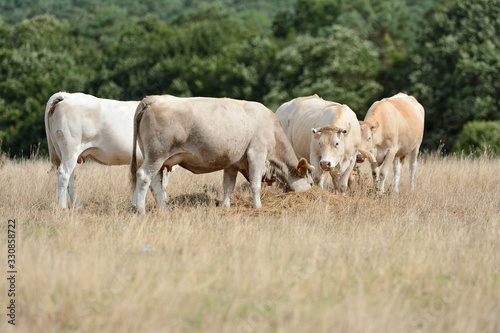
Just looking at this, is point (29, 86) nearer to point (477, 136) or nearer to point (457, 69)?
point (457, 69)

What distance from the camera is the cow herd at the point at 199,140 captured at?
9.35 meters

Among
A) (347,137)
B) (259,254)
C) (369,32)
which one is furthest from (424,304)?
(369,32)

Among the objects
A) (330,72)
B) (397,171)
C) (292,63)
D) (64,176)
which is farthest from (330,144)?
(292,63)

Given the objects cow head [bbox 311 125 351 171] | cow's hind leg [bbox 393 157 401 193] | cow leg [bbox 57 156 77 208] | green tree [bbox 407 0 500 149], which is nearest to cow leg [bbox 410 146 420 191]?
cow's hind leg [bbox 393 157 401 193]

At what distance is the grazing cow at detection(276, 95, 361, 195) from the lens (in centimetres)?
1080

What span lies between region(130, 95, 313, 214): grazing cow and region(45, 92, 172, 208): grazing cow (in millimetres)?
1190

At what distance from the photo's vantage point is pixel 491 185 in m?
13.3

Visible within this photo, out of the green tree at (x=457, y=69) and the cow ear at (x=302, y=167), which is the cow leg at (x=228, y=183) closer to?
the cow ear at (x=302, y=167)

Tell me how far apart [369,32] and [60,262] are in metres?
53.9

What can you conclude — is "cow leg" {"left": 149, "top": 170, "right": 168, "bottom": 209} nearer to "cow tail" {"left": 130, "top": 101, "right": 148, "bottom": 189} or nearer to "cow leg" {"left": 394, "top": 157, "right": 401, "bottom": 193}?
"cow tail" {"left": 130, "top": 101, "right": 148, "bottom": 189}

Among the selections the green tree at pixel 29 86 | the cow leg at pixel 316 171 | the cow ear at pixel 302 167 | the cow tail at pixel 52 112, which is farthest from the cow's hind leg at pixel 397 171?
the green tree at pixel 29 86

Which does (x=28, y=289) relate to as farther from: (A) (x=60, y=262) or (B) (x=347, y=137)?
(B) (x=347, y=137)

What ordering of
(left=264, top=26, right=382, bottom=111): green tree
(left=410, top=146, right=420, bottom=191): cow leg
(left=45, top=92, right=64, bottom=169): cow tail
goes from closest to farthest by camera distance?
(left=45, top=92, right=64, bottom=169): cow tail
(left=410, top=146, right=420, bottom=191): cow leg
(left=264, top=26, right=382, bottom=111): green tree

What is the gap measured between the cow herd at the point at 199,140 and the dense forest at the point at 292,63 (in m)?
15.3
